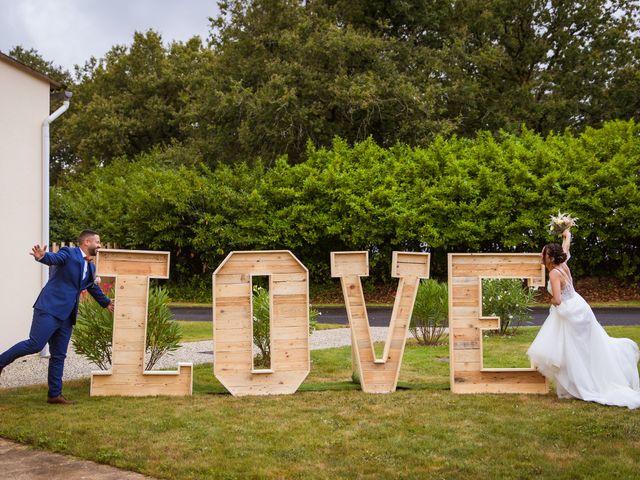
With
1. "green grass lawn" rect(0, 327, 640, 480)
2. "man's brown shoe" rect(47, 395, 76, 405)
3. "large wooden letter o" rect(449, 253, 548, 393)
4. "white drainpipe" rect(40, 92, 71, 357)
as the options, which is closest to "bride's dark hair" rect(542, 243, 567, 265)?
"large wooden letter o" rect(449, 253, 548, 393)

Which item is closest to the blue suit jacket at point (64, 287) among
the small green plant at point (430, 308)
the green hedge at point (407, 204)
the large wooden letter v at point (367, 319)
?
the large wooden letter v at point (367, 319)

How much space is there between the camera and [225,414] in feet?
25.4

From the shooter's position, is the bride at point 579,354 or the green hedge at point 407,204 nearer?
the bride at point 579,354

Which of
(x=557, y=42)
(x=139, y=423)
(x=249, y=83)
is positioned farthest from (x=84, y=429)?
(x=557, y=42)

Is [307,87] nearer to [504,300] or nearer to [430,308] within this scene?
[504,300]

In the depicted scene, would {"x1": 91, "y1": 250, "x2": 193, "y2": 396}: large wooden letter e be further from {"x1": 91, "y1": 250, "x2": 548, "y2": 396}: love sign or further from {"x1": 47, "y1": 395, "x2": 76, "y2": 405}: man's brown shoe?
{"x1": 47, "y1": 395, "x2": 76, "y2": 405}: man's brown shoe

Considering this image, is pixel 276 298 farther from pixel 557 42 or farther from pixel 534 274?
pixel 557 42

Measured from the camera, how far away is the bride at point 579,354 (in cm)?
823

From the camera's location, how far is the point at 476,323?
8906 mm

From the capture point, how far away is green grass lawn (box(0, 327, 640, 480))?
5840 millimetres

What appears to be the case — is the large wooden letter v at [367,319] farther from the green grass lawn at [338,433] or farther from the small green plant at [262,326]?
the small green plant at [262,326]

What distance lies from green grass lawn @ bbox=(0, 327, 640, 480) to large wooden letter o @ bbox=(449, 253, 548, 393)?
254 millimetres

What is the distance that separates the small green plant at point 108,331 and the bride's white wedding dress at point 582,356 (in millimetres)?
4637

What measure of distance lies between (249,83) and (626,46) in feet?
58.1
